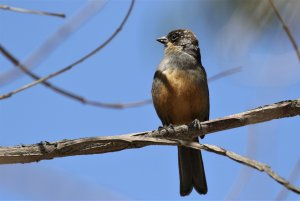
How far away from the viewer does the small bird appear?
5859 millimetres

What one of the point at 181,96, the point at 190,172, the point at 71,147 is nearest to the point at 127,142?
the point at 71,147

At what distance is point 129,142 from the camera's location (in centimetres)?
349

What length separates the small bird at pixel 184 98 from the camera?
5.86 m

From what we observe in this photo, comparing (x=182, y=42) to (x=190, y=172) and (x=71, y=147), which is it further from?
(x=71, y=147)

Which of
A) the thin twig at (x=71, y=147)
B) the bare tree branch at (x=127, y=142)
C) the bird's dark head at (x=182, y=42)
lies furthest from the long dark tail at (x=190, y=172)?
the thin twig at (x=71, y=147)

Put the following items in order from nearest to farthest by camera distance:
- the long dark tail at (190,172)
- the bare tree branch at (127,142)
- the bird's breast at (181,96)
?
1. the bare tree branch at (127,142)
2. the bird's breast at (181,96)
3. the long dark tail at (190,172)

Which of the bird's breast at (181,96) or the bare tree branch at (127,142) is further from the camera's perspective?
the bird's breast at (181,96)

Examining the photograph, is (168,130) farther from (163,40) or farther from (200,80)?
(163,40)

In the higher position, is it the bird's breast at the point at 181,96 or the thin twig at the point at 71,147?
the bird's breast at the point at 181,96

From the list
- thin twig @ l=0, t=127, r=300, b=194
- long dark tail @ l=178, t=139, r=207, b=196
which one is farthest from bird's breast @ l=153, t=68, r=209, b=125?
thin twig @ l=0, t=127, r=300, b=194

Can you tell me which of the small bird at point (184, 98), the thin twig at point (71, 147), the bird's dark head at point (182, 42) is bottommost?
the thin twig at point (71, 147)

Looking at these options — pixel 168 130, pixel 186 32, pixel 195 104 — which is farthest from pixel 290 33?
pixel 186 32

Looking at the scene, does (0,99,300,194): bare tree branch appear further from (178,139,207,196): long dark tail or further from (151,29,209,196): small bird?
(178,139,207,196): long dark tail

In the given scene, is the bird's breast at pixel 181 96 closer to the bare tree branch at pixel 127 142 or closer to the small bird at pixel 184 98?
the small bird at pixel 184 98
